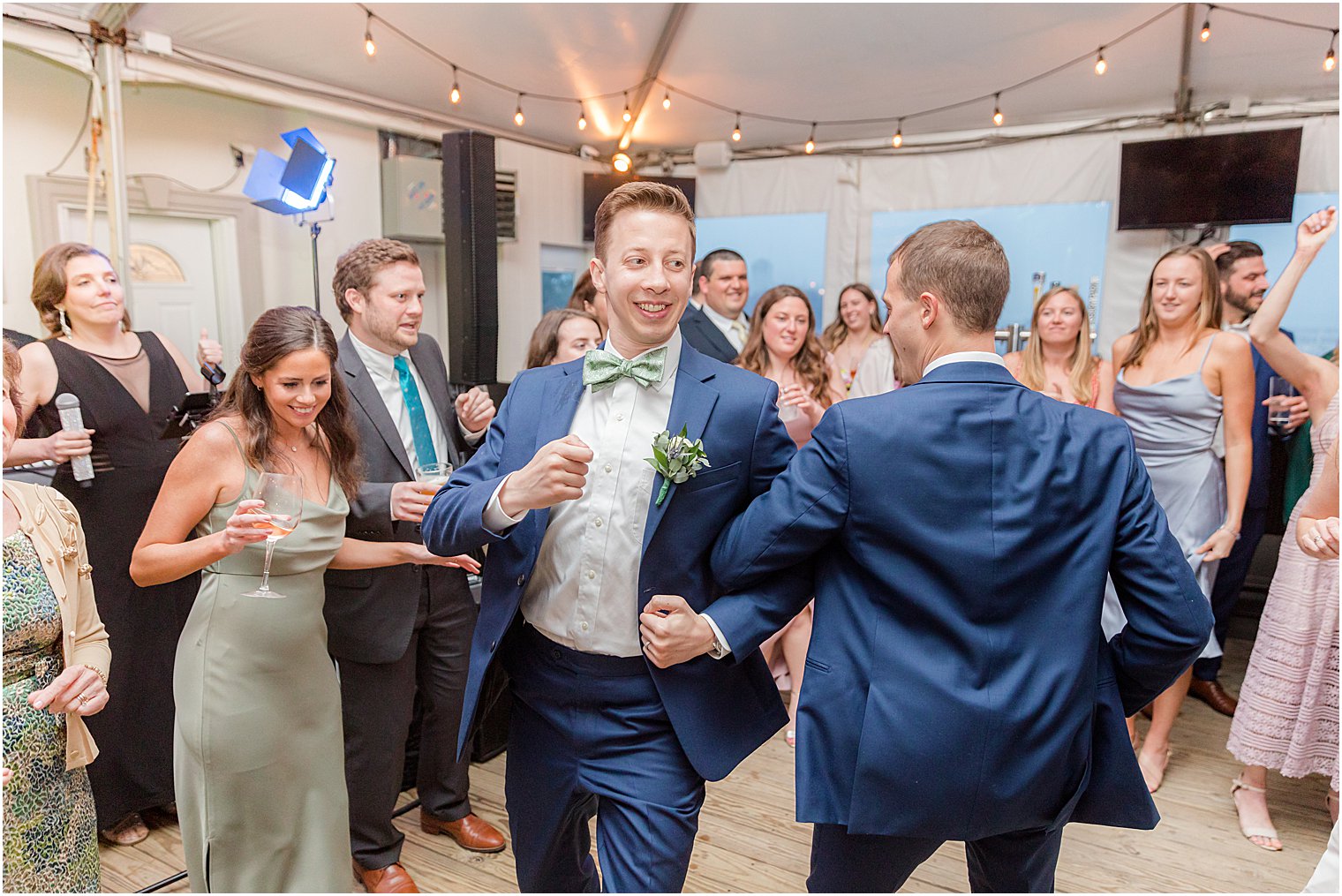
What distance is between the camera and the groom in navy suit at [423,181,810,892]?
5.26ft

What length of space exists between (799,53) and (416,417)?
14.6 ft

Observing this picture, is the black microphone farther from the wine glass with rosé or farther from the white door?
the white door

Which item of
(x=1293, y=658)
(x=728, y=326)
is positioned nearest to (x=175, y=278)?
(x=728, y=326)

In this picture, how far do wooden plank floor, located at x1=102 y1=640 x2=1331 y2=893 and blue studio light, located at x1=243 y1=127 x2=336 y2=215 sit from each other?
8.01ft

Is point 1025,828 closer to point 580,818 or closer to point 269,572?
point 580,818

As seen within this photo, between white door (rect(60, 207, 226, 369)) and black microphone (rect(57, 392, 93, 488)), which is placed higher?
white door (rect(60, 207, 226, 369))

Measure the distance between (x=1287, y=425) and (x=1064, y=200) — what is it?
3292 millimetres

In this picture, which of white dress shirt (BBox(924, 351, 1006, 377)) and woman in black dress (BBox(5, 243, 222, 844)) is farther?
woman in black dress (BBox(5, 243, 222, 844))

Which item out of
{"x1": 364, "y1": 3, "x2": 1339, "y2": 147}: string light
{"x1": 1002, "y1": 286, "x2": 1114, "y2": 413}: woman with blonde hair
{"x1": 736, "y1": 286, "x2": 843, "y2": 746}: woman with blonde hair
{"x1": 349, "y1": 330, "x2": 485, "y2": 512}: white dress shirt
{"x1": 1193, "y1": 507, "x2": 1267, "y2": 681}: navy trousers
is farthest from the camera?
{"x1": 364, "y1": 3, "x2": 1339, "y2": 147}: string light

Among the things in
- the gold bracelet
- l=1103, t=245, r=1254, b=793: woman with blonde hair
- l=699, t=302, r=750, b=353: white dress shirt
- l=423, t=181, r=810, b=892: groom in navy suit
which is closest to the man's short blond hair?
l=423, t=181, r=810, b=892: groom in navy suit

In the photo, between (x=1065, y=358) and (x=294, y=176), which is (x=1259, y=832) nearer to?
(x=1065, y=358)

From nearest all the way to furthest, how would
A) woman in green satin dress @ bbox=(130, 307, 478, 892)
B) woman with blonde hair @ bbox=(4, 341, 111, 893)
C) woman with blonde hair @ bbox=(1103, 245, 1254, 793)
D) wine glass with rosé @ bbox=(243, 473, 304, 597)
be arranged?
woman with blonde hair @ bbox=(4, 341, 111, 893) < wine glass with rosé @ bbox=(243, 473, 304, 597) < woman in green satin dress @ bbox=(130, 307, 478, 892) < woman with blonde hair @ bbox=(1103, 245, 1254, 793)

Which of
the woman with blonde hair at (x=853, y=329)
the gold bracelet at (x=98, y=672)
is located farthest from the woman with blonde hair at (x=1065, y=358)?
the gold bracelet at (x=98, y=672)

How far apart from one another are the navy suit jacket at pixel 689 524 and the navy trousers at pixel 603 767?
0.06 meters
